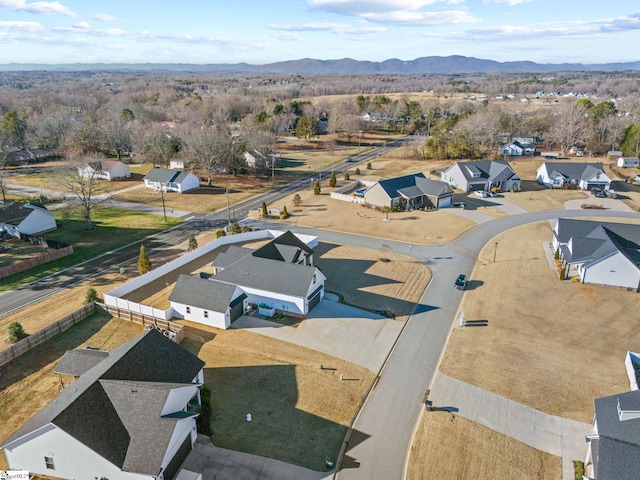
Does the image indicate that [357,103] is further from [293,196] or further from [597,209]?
[597,209]

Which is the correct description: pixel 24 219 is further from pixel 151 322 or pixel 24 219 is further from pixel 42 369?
pixel 42 369

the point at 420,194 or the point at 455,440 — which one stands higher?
the point at 420,194

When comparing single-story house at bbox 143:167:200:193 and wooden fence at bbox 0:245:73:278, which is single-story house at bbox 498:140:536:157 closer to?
single-story house at bbox 143:167:200:193

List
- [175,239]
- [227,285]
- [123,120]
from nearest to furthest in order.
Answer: [227,285], [175,239], [123,120]

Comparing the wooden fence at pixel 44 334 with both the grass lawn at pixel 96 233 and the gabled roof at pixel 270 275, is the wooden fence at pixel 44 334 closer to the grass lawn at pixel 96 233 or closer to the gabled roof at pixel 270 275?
the gabled roof at pixel 270 275

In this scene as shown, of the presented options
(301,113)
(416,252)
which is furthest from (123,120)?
(416,252)

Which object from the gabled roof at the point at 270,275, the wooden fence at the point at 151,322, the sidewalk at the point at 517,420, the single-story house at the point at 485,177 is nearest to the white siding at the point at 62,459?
the wooden fence at the point at 151,322
